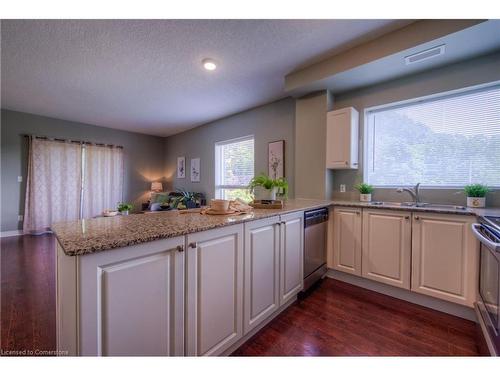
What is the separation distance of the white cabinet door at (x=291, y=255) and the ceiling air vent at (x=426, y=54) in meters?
1.86

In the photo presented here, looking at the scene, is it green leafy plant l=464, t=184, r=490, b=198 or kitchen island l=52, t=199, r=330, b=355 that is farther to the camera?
green leafy plant l=464, t=184, r=490, b=198

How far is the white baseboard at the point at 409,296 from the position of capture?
178 centimetres

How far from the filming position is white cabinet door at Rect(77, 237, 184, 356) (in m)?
0.78

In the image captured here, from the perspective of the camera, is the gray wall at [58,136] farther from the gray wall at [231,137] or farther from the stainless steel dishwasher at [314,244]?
the stainless steel dishwasher at [314,244]

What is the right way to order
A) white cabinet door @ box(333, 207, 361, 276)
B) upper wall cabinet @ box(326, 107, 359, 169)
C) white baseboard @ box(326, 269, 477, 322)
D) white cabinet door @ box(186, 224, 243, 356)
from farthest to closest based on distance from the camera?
upper wall cabinet @ box(326, 107, 359, 169)
white cabinet door @ box(333, 207, 361, 276)
white baseboard @ box(326, 269, 477, 322)
white cabinet door @ box(186, 224, 243, 356)

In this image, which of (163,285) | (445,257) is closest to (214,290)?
(163,285)

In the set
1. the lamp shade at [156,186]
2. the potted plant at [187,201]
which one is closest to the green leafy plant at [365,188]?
the potted plant at [187,201]

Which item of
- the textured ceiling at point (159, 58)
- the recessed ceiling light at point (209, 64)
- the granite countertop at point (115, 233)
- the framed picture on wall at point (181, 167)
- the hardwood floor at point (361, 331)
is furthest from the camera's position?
the framed picture on wall at point (181, 167)

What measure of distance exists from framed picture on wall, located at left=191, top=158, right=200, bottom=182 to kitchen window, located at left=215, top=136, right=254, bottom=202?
2.24 ft

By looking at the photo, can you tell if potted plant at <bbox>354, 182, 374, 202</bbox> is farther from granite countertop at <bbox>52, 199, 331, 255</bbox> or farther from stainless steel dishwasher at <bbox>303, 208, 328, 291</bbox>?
granite countertop at <bbox>52, 199, 331, 255</bbox>

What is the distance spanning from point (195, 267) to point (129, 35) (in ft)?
7.44

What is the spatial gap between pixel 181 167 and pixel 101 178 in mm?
1917

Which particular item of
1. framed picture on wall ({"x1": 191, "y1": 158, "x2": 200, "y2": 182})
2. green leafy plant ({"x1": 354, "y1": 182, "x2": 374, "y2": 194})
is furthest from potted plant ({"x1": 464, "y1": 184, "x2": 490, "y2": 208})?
framed picture on wall ({"x1": 191, "y1": 158, "x2": 200, "y2": 182})

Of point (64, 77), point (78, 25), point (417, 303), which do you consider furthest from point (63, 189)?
point (417, 303)
